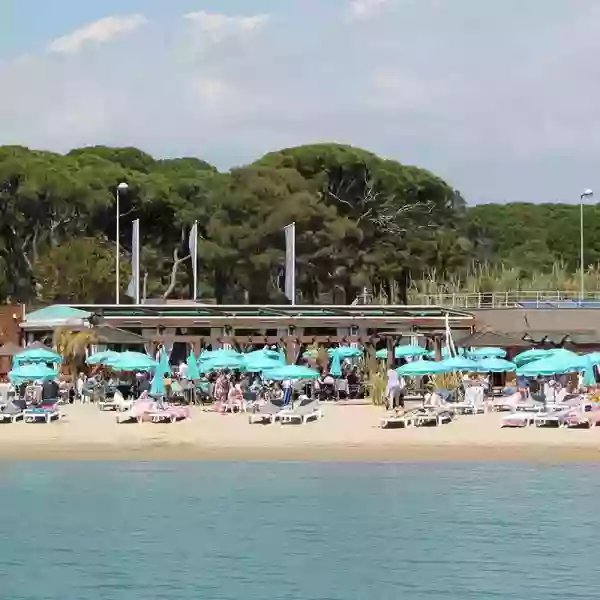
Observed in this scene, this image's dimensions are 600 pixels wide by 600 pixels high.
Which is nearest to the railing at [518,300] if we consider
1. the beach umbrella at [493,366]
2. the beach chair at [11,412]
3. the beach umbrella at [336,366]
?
the beach umbrella at [336,366]

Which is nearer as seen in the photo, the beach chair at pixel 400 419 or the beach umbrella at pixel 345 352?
the beach chair at pixel 400 419

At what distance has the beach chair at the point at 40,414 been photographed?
29281mm

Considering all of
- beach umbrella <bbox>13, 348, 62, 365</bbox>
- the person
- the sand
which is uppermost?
beach umbrella <bbox>13, 348, 62, 365</bbox>

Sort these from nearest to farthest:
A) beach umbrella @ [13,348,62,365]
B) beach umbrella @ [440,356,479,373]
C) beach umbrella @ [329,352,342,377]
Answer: beach umbrella @ [440,356,479,373]
beach umbrella @ [13,348,62,365]
beach umbrella @ [329,352,342,377]

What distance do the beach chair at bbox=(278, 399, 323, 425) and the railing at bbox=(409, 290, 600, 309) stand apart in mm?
20031

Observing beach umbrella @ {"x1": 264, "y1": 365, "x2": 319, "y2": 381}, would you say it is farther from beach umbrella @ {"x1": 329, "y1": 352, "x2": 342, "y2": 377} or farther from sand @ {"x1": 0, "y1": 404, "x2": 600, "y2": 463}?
beach umbrella @ {"x1": 329, "y1": 352, "x2": 342, "y2": 377}

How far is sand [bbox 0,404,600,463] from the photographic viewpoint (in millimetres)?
24719

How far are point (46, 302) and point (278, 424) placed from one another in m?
32.5

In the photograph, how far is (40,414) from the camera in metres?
29.3

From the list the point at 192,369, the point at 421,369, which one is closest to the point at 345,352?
the point at 192,369

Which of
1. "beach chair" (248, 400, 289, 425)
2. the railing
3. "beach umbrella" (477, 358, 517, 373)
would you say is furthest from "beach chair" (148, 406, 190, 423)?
the railing

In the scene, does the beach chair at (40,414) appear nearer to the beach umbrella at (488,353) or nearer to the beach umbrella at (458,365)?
the beach umbrella at (458,365)

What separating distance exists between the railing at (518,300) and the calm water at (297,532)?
25.2 m

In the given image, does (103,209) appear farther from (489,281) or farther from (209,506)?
(209,506)
